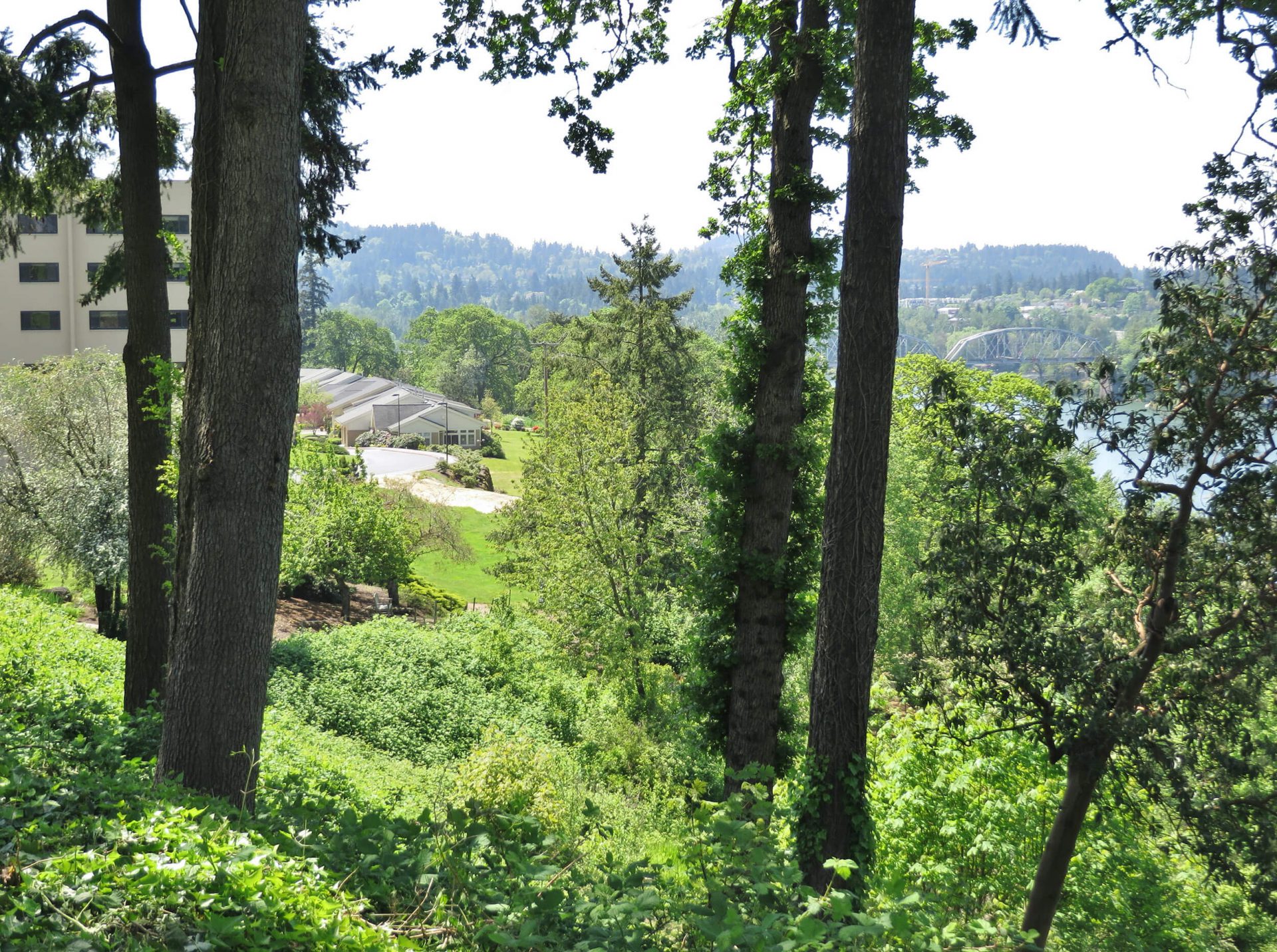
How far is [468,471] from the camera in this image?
52656mm

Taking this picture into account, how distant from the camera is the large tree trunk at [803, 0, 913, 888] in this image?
21.6ft

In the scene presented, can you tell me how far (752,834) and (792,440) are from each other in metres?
6.29

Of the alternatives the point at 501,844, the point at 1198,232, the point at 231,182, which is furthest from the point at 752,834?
the point at 1198,232

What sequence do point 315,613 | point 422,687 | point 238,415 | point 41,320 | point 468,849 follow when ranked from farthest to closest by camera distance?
point 41,320 < point 315,613 < point 422,687 < point 238,415 < point 468,849

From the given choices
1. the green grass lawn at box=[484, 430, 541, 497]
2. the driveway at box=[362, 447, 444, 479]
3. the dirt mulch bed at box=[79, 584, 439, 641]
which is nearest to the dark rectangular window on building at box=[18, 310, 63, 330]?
the driveway at box=[362, 447, 444, 479]

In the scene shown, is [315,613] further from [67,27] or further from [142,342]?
[67,27]

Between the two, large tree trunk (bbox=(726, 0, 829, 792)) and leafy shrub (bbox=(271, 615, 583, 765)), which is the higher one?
large tree trunk (bbox=(726, 0, 829, 792))

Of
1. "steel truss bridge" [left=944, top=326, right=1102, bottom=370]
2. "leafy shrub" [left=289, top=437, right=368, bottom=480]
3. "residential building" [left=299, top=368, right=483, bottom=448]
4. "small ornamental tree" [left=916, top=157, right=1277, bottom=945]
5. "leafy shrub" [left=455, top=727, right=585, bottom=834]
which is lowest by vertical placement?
"residential building" [left=299, top=368, right=483, bottom=448]

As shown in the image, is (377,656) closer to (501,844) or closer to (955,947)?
(501,844)

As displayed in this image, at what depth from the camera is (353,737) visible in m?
16.2

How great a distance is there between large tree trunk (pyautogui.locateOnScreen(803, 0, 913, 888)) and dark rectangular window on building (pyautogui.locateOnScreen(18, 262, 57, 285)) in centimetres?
4439

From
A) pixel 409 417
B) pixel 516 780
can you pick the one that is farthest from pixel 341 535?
pixel 409 417

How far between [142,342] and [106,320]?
127 feet

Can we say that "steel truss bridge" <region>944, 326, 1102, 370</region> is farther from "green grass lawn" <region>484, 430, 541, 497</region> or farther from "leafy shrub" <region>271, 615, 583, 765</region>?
"leafy shrub" <region>271, 615, 583, 765</region>
